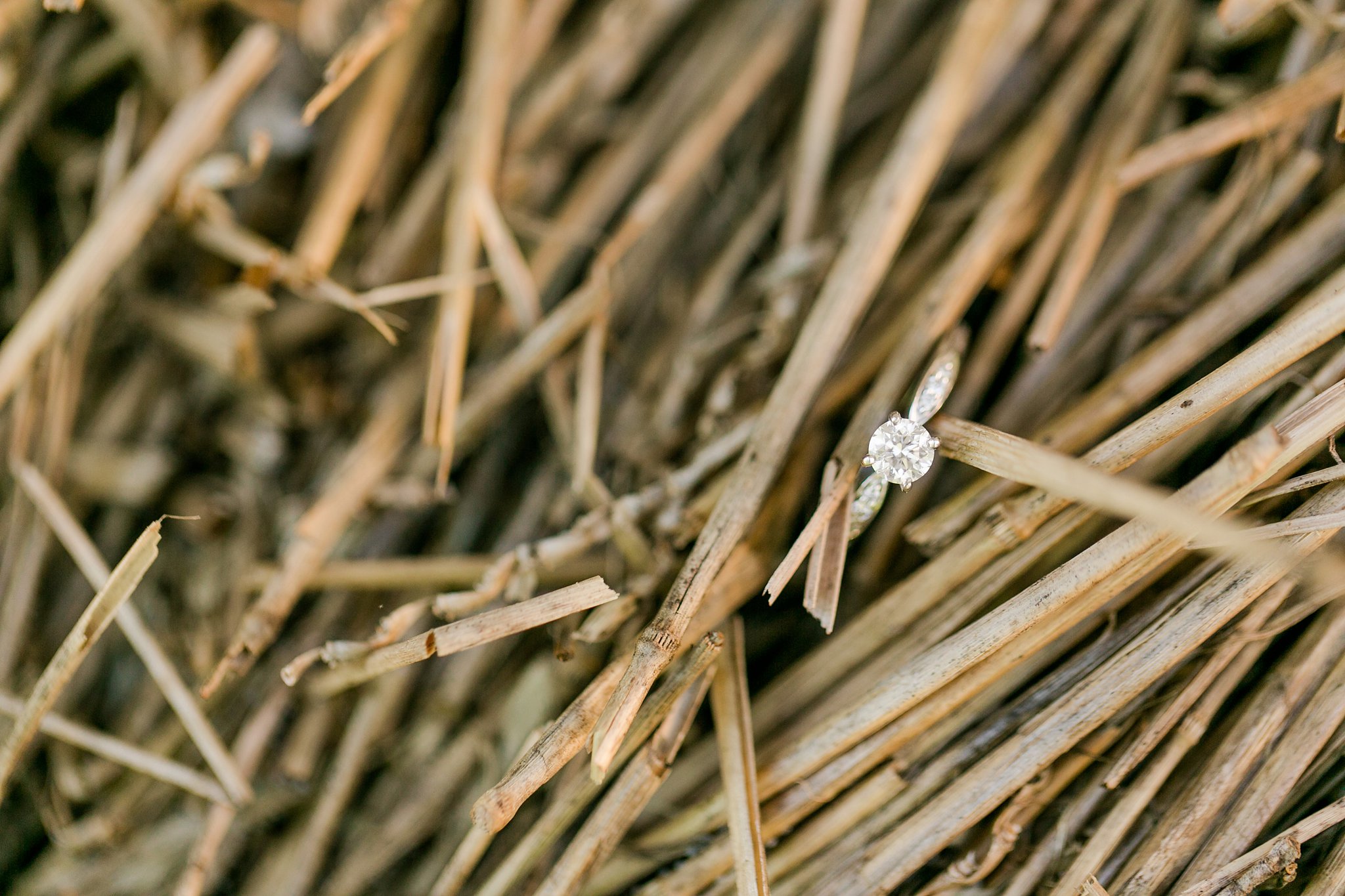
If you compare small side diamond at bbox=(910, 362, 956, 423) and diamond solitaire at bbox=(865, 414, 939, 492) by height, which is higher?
small side diamond at bbox=(910, 362, 956, 423)

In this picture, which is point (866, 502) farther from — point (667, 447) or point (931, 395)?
point (667, 447)

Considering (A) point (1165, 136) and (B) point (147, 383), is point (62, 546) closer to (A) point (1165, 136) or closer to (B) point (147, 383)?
(B) point (147, 383)

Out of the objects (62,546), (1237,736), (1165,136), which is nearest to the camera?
(1237,736)

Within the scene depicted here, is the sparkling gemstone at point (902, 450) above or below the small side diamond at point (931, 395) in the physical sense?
below

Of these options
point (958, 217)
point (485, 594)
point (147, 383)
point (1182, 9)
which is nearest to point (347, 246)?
point (147, 383)
